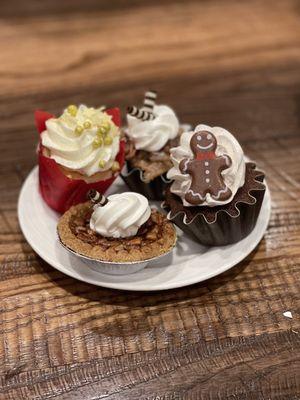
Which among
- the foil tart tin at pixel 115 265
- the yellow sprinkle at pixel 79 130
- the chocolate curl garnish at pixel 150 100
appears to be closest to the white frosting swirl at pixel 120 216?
the foil tart tin at pixel 115 265

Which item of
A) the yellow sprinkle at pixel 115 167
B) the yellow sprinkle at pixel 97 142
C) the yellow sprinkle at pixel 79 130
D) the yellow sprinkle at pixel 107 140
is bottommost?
the yellow sprinkle at pixel 115 167

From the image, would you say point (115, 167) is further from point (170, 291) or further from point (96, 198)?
point (170, 291)

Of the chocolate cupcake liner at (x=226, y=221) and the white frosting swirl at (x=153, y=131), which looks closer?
the chocolate cupcake liner at (x=226, y=221)

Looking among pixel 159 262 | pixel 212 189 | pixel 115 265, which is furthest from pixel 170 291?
pixel 212 189

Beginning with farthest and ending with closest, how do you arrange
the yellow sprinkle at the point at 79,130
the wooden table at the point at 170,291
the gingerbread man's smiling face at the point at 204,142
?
the yellow sprinkle at the point at 79,130, the gingerbread man's smiling face at the point at 204,142, the wooden table at the point at 170,291

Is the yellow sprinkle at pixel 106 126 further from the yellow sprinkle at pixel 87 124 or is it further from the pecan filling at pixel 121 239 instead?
the pecan filling at pixel 121 239

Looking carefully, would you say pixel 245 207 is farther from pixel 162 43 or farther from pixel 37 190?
pixel 162 43

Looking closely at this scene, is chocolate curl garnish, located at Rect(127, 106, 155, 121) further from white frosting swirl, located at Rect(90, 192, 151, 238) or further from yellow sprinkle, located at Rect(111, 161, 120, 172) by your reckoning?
white frosting swirl, located at Rect(90, 192, 151, 238)
